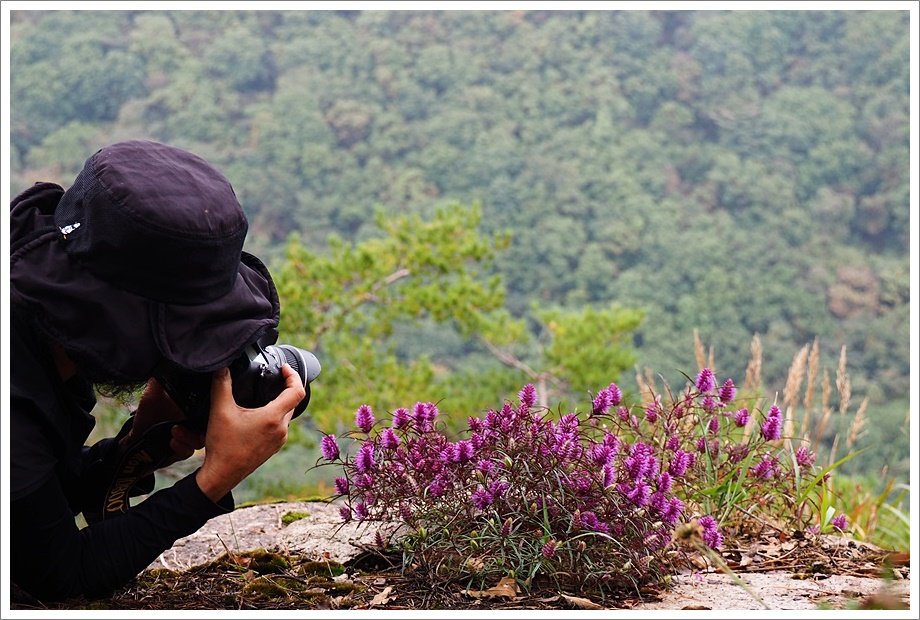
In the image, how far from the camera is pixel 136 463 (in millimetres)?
1476

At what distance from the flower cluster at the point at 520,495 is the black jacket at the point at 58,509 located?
28cm

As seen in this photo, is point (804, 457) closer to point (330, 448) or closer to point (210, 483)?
point (330, 448)

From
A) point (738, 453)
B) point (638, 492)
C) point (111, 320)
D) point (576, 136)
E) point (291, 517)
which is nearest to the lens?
point (111, 320)

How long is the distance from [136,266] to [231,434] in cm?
28

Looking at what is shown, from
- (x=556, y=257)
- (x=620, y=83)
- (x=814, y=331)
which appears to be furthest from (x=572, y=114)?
(x=814, y=331)

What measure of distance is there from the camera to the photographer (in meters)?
0.02

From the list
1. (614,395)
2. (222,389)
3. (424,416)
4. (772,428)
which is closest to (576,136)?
(772,428)

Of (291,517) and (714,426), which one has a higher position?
(714,426)

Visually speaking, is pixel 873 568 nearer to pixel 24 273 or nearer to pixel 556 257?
pixel 24 273

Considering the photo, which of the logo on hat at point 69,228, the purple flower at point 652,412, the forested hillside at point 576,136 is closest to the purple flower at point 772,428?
the purple flower at point 652,412

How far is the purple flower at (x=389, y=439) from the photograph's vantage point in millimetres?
1542

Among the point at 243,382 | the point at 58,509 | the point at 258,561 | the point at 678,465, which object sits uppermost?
the point at 243,382

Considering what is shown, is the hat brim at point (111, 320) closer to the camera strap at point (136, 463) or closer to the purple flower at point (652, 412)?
the camera strap at point (136, 463)

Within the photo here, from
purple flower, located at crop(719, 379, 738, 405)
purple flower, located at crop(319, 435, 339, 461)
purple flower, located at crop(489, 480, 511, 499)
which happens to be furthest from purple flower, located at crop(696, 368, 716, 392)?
purple flower, located at crop(319, 435, 339, 461)
